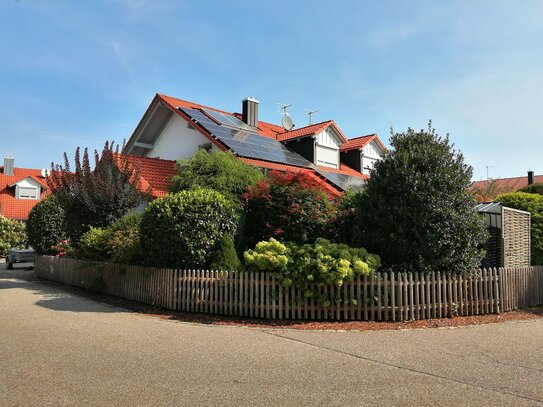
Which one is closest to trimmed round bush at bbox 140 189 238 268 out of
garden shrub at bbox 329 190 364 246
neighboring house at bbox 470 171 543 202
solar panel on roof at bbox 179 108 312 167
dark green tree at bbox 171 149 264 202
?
dark green tree at bbox 171 149 264 202

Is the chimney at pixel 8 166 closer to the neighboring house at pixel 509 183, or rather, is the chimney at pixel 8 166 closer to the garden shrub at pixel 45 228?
the garden shrub at pixel 45 228

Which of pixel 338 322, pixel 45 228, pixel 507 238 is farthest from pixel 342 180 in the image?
pixel 45 228

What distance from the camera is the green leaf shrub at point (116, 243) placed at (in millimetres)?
11602

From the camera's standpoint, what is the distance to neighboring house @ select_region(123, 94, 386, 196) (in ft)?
62.7

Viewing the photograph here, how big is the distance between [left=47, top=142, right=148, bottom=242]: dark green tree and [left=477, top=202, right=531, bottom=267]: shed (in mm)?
11026

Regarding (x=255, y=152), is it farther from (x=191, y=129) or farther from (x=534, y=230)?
(x=534, y=230)

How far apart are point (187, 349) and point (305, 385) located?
7.56 feet

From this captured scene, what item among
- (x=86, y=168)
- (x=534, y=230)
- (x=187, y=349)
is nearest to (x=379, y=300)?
(x=187, y=349)

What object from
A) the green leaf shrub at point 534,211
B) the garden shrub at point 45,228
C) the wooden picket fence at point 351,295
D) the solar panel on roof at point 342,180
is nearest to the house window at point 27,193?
the garden shrub at point 45,228

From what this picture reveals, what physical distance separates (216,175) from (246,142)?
696 centimetres

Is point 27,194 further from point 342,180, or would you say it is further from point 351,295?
point 351,295

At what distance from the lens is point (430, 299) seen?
8930mm

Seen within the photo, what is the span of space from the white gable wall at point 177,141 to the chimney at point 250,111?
4.56 metres

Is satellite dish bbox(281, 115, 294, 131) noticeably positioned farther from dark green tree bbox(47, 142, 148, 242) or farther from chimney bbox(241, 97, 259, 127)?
dark green tree bbox(47, 142, 148, 242)
